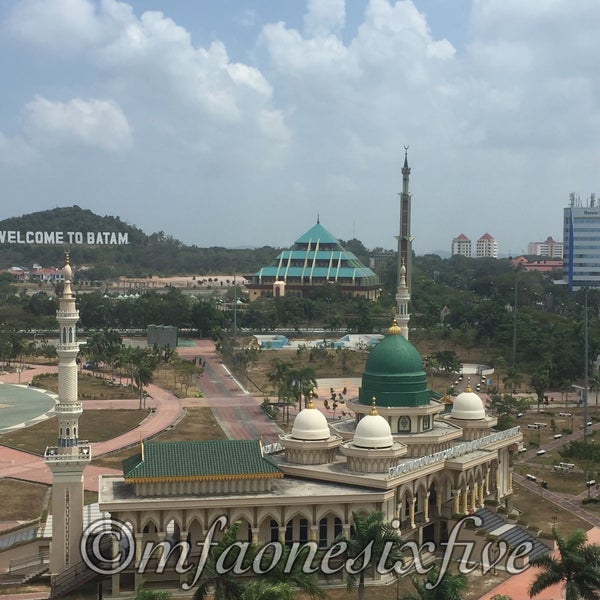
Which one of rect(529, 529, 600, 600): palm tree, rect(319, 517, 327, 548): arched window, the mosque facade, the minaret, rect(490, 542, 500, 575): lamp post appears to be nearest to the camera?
rect(529, 529, 600, 600): palm tree

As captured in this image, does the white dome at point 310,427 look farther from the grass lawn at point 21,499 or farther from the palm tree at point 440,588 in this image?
the grass lawn at point 21,499

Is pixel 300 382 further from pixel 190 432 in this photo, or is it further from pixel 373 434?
pixel 373 434

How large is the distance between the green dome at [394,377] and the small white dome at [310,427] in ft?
14.2

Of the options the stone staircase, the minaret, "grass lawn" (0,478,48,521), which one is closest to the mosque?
the stone staircase

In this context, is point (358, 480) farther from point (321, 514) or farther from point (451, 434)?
point (451, 434)

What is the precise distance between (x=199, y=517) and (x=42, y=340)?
3427 inches

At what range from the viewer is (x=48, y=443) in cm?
6322

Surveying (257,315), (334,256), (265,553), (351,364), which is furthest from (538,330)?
(265,553)

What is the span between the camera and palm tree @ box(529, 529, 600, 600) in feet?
94.7

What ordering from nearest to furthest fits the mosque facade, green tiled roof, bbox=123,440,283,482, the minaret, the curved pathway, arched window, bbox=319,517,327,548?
the mosque facade < green tiled roof, bbox=123,440,283,482 < arched window, bbox=319,517,327,548 < the minaret < the curved pathway

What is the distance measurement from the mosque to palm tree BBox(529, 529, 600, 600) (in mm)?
9194

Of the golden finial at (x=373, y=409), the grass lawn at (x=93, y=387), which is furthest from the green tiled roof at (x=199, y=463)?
the grass lawn at (x=93, y=387)

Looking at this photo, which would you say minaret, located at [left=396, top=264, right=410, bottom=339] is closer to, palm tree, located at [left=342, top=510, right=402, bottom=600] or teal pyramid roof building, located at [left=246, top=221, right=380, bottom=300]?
palm tree, located at [left=342, top=510, right=402, bottom=600]

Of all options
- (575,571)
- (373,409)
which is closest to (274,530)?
(373,409)
